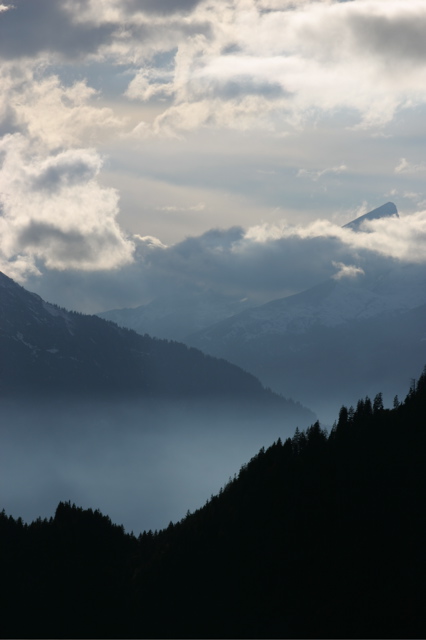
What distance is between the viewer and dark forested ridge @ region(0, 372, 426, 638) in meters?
156

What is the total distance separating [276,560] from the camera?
172500 mm

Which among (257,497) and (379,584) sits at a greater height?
(257,497)

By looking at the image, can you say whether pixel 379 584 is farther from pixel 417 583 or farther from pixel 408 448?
pixel 408 448

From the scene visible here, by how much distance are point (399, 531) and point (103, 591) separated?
186ft

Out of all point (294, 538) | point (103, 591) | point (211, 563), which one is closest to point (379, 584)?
point (294, 538)

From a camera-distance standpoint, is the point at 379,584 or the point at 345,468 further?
the point at 345,468

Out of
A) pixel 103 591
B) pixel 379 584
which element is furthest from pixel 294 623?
pixel 103 591

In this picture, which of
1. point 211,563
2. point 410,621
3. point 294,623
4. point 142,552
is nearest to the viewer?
point 410,621

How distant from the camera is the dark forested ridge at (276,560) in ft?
513

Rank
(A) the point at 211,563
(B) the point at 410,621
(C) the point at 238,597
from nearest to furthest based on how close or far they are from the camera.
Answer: (B) the point at 410,621 → (C) the point at 238,597 → (A) the point at 211,563

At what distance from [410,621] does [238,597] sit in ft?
113

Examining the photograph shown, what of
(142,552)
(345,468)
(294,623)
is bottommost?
(294,623)

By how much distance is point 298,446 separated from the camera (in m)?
198

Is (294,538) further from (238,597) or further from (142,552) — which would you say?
(142,552)
